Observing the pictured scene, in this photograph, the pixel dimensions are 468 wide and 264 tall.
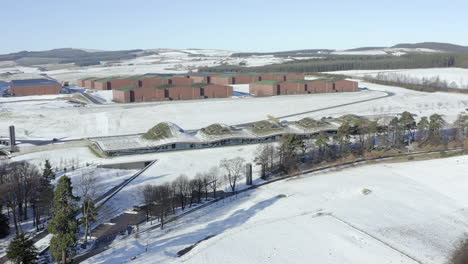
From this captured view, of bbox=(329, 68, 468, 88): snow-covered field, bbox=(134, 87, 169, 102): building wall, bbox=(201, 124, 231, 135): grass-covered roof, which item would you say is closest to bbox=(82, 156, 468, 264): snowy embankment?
bbox=(201, 124, 231, 135): grass-covered roof

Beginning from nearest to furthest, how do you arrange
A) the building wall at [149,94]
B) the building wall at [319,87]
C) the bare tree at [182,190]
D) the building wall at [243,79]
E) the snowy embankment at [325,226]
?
the snowy embankment at [325,226]
the bare tree at [182,190]
the building wall at [149,94]
the building wall at [319,87]
the building wall at [243,79]

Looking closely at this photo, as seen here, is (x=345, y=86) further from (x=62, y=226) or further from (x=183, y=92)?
(x=62, y=226)

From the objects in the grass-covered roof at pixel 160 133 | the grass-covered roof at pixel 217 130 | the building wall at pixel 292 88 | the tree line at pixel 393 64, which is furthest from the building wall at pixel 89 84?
the grass-covered roof at pixel 217 130

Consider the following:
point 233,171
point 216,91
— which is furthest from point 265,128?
point 216,91

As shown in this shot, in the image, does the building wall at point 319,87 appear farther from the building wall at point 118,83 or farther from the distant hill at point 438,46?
the distant hill at point 438,46

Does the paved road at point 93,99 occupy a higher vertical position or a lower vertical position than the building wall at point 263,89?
lower

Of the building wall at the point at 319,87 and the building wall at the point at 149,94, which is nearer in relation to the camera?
A: the building wall at the point at 149,94

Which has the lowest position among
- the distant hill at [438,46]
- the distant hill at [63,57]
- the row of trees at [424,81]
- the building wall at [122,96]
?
the building wall at [122,96]
